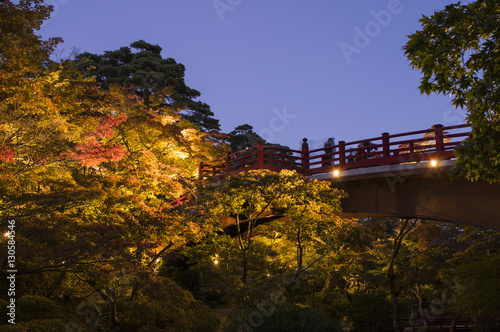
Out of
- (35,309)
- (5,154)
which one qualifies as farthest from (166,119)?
(35,309)

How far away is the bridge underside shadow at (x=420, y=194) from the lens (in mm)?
13312

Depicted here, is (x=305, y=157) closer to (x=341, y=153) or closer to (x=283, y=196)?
(x=341, y=153)

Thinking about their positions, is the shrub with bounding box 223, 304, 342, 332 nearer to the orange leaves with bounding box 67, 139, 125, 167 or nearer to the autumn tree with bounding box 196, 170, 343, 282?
the autumn tree with bounding box 196, 170, 343, 282

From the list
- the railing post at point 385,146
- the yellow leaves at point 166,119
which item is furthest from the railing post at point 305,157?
the yellow leaves at point 166,119

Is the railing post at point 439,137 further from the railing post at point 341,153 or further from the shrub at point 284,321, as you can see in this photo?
the shrub at point 284,321

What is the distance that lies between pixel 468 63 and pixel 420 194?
699 centimetres

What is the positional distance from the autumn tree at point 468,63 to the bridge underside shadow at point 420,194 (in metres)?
4.42

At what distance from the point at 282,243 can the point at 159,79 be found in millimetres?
27039

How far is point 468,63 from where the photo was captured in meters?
8.73

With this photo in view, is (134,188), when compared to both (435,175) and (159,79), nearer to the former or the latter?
(435,175)

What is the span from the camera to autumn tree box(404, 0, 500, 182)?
8172mm

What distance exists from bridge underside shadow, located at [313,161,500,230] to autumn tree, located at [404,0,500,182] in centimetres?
442

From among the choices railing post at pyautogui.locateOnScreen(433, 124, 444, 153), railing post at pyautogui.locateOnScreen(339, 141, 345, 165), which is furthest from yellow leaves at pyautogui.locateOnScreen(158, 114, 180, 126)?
railing post at pyautogui.locateOnScreen(433, 124, 444, 153)

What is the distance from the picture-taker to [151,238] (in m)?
14.2
